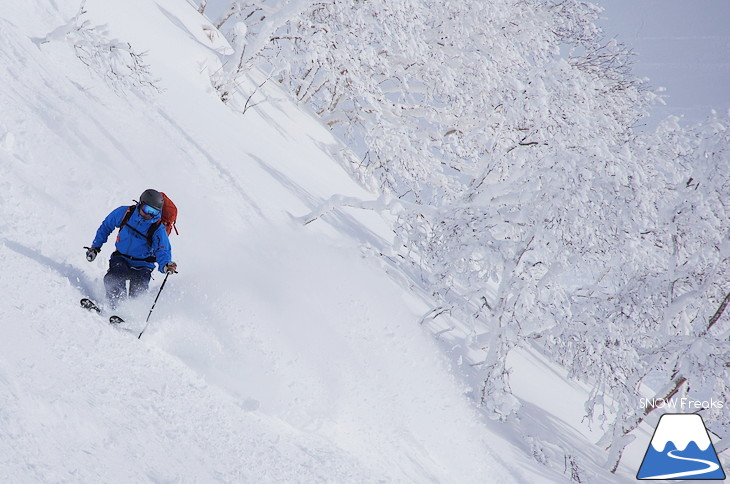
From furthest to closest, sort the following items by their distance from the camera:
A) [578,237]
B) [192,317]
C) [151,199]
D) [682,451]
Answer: [682,451] < [578,237] < [192,317] < [151,199]

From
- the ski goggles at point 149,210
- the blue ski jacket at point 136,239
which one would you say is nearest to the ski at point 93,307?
the blue ski jacket at point 136,239

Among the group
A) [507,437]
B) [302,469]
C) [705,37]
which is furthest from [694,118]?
[302,469]

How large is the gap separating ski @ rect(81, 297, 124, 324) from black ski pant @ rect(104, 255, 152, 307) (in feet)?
1.21

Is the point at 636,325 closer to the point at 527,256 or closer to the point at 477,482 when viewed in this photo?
the point at 527,256

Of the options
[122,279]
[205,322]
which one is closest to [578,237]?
[205,322]

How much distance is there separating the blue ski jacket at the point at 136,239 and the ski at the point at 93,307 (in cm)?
69

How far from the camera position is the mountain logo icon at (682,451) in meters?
11.3

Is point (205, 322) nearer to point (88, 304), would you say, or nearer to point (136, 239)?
point (136, 239)

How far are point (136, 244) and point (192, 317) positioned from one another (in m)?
1.01

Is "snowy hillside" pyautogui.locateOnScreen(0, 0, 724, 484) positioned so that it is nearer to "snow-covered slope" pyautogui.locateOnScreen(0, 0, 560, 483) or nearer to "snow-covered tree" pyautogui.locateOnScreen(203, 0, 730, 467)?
"snow-covered slope" pyautogui.locateOnScreen(0, 0, 560, 483)

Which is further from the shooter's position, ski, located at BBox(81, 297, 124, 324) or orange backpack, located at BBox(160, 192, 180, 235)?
orange backpack, located at BBox(160, 192, 180, 235)

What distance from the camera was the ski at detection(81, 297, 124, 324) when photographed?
5264mm

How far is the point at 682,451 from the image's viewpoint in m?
12.0

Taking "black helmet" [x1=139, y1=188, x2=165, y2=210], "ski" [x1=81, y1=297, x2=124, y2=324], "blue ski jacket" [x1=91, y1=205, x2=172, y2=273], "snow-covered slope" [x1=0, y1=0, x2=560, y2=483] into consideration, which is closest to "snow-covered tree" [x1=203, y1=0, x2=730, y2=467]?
"snow-covered slope" [x1=0, y1=0, x2=560, y2=483]
